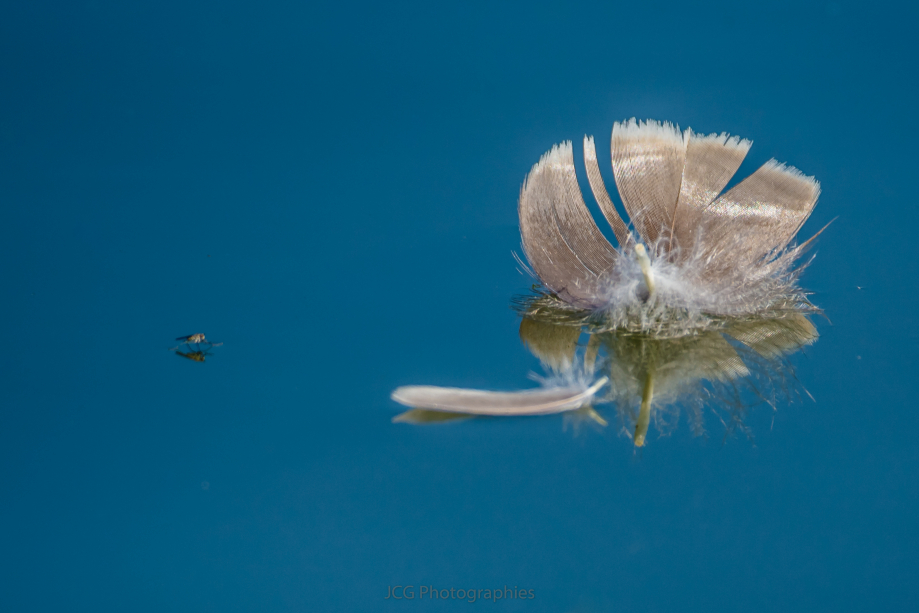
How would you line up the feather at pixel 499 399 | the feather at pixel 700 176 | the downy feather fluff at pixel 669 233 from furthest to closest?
1. the feather at pixel 700 176
2. the downy feather fluff at pixel 669 233
3. the feather at pixel 499 399

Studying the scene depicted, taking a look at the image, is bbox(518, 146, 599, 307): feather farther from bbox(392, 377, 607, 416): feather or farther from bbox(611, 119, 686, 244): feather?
bbox(392, 377, 607, 416): feather

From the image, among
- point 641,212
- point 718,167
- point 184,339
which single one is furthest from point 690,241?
point 184,339

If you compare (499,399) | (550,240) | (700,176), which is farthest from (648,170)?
(499,399)

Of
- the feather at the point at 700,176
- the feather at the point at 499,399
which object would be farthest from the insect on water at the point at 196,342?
the feather at the point at 700,176

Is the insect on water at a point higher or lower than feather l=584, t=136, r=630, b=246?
lower

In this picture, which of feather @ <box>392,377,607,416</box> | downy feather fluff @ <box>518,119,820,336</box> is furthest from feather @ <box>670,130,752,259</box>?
feather @ <box>392,377,607,416</box>

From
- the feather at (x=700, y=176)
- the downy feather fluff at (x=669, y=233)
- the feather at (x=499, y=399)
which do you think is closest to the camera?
the feather at (x=499, y=399)

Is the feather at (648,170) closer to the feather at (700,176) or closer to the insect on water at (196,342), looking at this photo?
the feather at (700,176)

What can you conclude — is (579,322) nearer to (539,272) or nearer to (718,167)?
(539,272)

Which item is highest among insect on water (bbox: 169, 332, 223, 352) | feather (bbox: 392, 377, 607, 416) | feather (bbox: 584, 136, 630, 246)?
feather (bbox: 584, 136, 630, 246)
